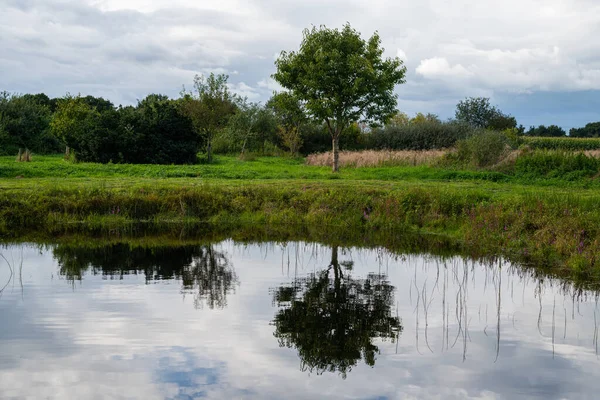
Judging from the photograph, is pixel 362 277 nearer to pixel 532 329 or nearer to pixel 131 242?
pixel 532 329

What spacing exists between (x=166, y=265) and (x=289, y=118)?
53.1m

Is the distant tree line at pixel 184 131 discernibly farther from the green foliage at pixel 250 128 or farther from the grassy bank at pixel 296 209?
the grassy bank at pixel 296 209

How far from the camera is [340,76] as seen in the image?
3728 cm

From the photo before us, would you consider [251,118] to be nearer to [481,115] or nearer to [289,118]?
[289,118]

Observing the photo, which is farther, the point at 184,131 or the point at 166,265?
the point at 184,131

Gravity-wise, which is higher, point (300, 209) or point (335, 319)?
point (300, 209)

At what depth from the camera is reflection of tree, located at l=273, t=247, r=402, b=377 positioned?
8891 millimetres

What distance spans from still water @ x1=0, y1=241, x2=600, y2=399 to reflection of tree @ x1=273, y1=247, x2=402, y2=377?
0.04 meters

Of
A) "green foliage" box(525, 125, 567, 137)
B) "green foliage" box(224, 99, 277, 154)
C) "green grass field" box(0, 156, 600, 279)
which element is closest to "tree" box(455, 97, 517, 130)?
"green foliage" box(525, 125, 567, 137)

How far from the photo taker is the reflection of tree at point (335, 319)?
29.2ft

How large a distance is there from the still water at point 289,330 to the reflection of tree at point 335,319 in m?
0.04

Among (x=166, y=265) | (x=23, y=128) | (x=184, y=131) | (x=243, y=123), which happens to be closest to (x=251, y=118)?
(x=243, y=123)

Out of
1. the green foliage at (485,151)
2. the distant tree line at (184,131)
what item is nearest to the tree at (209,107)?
the distant tree line at (184,131)

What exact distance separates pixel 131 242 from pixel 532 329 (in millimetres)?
11677
